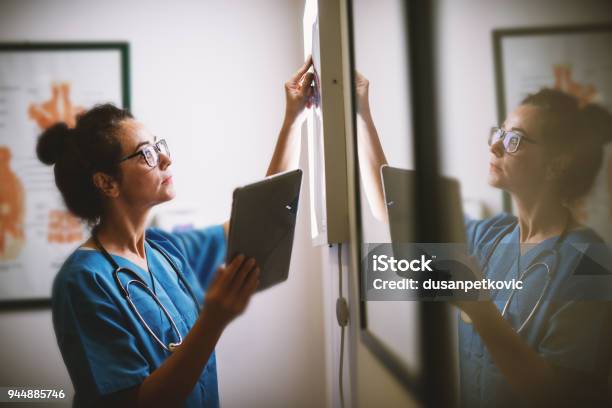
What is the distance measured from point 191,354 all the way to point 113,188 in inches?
18.5

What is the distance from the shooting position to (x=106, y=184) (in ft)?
3.29

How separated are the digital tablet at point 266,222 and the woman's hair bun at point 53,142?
54 centimetres

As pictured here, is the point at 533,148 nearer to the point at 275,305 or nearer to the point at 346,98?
the point at 346,98

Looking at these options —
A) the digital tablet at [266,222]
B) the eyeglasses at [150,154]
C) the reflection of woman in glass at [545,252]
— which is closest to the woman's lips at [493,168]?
the reflection of woman in glass at [545,252]

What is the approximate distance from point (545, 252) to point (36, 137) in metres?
1.55

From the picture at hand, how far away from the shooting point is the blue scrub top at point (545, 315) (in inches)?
12.3

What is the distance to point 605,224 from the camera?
293 millimetres

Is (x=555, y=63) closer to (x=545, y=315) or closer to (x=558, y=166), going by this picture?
(x=558, y=166)

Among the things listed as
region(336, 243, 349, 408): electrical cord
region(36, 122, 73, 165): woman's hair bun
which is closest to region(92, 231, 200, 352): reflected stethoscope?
region(36, 122, 73, 165): woman's hair bun

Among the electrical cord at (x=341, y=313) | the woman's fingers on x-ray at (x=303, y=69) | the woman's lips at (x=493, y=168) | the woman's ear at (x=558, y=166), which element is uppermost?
the woman's fingers on x-ray at (x=303, y=69)

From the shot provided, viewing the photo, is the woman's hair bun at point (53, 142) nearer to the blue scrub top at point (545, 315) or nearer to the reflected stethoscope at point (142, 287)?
the reflected stethoscope at point (142, 287)

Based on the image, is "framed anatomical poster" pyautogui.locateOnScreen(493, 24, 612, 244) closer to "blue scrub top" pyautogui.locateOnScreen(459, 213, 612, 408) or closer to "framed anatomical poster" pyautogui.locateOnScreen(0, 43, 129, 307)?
"blue scrub top" pyautogui.locateOnScreen(459, 213, 612, 408)

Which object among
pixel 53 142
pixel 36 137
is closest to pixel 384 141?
pixel 53 142

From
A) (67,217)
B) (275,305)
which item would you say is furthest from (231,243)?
(67,217)
